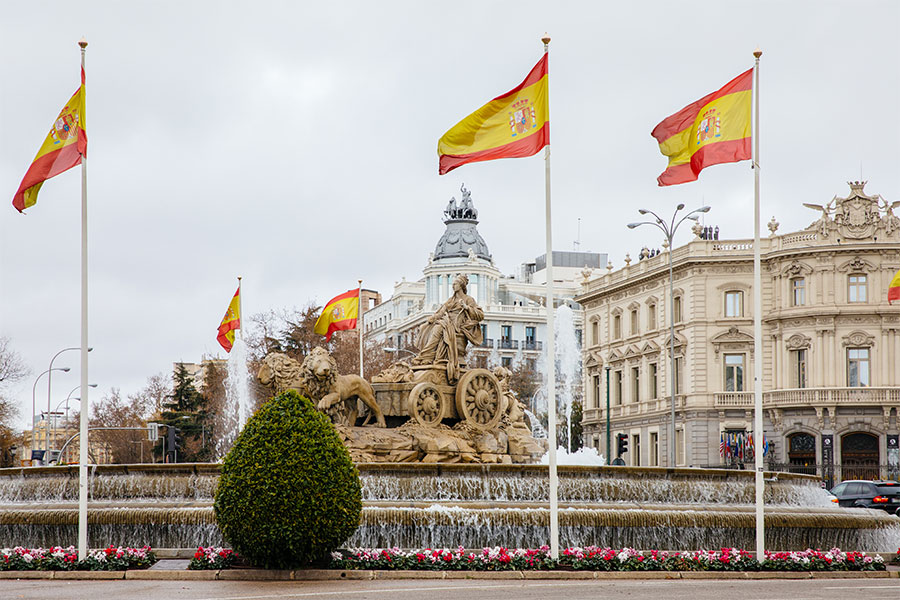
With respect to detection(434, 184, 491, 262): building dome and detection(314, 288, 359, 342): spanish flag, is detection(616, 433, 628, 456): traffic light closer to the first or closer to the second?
detection(314, 288, 359, 342): spanish flag

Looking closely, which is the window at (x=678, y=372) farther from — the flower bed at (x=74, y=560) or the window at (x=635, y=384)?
the flower bed at (x=74, y=560)

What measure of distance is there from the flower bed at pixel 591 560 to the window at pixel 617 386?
5788 centimetres

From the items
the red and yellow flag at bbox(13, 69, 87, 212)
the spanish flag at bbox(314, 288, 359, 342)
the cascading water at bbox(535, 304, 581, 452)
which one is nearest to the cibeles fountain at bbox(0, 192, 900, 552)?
the red and yellow flag at bbox(13, 69, 87, 212)

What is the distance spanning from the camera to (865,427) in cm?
6322

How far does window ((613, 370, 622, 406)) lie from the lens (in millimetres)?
77438

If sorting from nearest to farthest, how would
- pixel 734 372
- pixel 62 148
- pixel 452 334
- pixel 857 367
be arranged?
pixel 62 148, pixel 452 334, pixel 857 367, pixel 734 372

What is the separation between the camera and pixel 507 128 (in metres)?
19.6

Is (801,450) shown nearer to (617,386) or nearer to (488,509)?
(617,386)

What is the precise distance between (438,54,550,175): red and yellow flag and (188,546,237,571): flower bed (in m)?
6.57

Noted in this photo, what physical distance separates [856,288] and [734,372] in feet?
25.1

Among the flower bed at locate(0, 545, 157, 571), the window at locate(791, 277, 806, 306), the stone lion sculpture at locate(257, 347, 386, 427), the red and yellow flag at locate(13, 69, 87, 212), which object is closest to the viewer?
the flower bed at locate(0, 545, 157, 571)

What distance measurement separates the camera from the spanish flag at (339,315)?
127 feet

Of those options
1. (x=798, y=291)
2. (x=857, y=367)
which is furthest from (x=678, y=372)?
(x=857, y=367)

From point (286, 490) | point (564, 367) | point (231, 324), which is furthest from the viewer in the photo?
point (564, 367)
